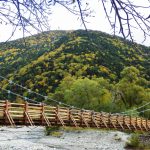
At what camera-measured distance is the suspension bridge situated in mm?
11531

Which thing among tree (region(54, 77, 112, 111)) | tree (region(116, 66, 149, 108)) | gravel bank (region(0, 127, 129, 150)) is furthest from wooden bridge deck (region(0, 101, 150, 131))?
tree (region(116, 66, 149, 108))

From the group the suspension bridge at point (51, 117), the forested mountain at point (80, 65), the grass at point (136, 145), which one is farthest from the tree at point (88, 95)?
the suspension bridge at point (51, 117)

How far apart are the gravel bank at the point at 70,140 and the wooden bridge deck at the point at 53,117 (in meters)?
4.12

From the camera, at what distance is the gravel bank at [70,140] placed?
Result: 26.8 m

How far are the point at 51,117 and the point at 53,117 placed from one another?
0.69ft

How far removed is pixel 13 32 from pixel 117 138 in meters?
29.5

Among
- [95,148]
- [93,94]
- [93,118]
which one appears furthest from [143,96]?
[93,118]

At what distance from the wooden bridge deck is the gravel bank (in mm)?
4118

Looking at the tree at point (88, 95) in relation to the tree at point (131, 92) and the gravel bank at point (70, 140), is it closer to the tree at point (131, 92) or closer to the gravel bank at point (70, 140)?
the tree at point (131, 92)

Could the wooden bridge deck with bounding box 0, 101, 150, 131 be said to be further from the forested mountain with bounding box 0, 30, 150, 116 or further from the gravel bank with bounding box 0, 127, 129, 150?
the forested mountain with bounding box 0, 30, 150, 116

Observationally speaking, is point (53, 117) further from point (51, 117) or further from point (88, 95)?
point (88, 95)

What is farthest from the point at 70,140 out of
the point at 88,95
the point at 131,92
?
the point at 131,92

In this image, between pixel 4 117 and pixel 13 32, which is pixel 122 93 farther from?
pixel 13 32

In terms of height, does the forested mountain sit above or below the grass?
above
